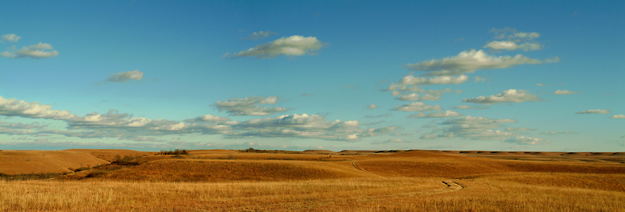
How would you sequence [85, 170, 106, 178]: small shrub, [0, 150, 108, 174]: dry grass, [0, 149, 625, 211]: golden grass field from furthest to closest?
[0, 150, 108, 174]: dry grass < [85, 170, 106, 178]: small shrub < [0, 149, 625, 211]: golden grass field

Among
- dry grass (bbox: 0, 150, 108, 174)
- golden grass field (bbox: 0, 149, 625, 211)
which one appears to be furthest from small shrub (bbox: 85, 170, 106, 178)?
dry grass (bbox: 0, 150, 108, 174)

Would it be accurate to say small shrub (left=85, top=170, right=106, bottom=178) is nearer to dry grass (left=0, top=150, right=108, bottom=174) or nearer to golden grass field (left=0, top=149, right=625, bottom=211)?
golden grass field (left=0, top=149, right=625, bottom=211)

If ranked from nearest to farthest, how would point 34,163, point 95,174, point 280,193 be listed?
point 280,193 → point 95,174 → point 34,163

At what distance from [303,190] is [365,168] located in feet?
113

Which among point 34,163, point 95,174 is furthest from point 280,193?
point 34,163

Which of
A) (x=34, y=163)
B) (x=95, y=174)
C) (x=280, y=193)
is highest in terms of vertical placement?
(x=34, y=163)

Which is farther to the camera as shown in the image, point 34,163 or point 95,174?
point 34,163

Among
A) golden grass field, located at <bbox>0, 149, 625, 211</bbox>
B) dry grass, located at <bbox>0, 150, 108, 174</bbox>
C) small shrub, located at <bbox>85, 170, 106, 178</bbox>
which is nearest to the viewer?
golden grass field, located at <bbox>0, 149, 625, 211</bbox>

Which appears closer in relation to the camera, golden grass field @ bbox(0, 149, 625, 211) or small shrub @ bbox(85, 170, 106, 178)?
golden grass field @ bbox(0, 149, 625, 211)

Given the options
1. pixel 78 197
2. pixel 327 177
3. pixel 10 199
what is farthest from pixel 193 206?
pixel 327 177

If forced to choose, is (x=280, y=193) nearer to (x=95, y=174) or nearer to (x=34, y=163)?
(x=95, y=174)

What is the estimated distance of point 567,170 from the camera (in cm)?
5988

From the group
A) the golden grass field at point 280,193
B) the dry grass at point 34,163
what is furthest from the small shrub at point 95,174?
the dry grass at point 34,163

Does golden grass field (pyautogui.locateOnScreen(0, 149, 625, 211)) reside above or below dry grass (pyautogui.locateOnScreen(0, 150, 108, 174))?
below
